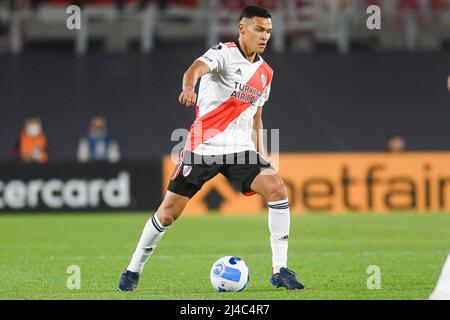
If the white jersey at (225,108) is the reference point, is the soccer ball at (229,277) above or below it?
below

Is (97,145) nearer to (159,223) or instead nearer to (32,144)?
(32,144)

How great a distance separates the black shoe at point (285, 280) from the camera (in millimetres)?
8805

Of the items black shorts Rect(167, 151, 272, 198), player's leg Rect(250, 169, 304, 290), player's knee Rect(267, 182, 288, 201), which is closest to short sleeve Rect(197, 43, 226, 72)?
black shorts Rect(167, 151, 272, 198)

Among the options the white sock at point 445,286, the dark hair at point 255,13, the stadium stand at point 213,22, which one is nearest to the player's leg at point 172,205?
the dark hair at point 255,13

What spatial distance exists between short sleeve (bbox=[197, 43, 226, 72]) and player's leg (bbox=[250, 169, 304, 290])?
963 mm

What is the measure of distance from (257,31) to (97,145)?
13.9 metres

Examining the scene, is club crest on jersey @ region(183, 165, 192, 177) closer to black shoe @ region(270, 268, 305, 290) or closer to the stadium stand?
black shoe @ region(270, 268, 305, 290)

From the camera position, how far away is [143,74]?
78.5ft

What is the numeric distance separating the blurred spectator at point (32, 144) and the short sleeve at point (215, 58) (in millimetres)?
13640

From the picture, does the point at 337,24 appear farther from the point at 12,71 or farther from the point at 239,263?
the point at 239,263

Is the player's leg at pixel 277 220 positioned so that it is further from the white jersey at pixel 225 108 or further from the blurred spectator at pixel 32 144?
the blurred spectator at pixel 32 144

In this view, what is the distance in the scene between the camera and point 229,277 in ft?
28.7

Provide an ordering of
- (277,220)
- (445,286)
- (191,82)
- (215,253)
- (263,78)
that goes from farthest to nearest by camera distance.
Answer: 1. (215,253)
2. (263,78)
3. (277,220)
4. (191,82)
5. (445,286)

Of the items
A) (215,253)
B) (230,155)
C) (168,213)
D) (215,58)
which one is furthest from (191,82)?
(215,253)
